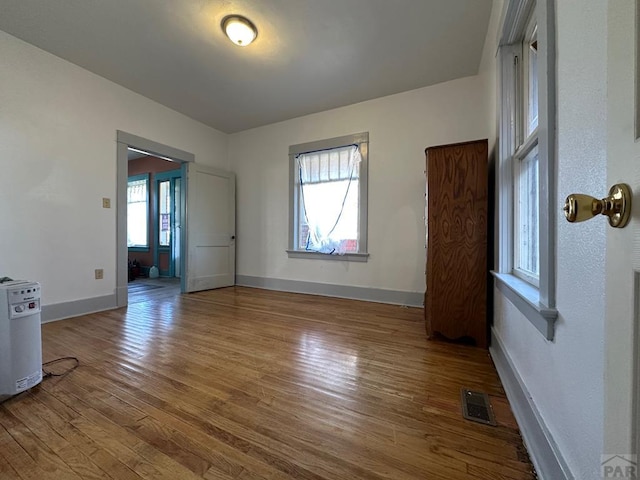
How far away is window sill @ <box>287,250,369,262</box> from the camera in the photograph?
11.6 feet

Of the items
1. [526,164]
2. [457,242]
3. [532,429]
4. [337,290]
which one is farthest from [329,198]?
[532,429]

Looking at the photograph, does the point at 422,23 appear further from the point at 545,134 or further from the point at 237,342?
the point at 237,342

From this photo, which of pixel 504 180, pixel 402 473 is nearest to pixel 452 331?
pixel 504 180

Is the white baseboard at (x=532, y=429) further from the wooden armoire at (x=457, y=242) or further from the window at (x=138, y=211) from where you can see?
the window at (x=138, y=211)

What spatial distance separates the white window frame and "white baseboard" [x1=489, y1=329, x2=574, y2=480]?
1.11 feet

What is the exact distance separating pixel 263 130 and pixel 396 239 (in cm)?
277

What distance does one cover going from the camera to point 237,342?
2127mm

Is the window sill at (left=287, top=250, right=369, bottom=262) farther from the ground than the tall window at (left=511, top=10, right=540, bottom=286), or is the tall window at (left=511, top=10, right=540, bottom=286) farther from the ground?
the tall window at (left=511, top=10, right=540, bottom=286)

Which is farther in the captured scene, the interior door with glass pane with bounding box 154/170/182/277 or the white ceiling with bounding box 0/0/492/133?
the interior door with glass pane with bounding box 154/170/182/277

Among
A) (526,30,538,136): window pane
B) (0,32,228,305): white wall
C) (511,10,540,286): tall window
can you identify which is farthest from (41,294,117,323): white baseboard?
(526,30,538,136): window pane

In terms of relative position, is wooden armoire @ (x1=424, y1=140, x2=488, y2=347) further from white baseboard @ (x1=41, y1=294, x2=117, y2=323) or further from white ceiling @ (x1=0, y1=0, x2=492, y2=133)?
white baseboard @ (x1=41, y1=294, x2=117, y2=323)

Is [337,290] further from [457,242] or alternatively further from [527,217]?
[527,217]

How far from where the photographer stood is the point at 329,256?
12.4 ft

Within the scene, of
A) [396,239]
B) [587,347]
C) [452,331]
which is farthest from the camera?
[396,239]
